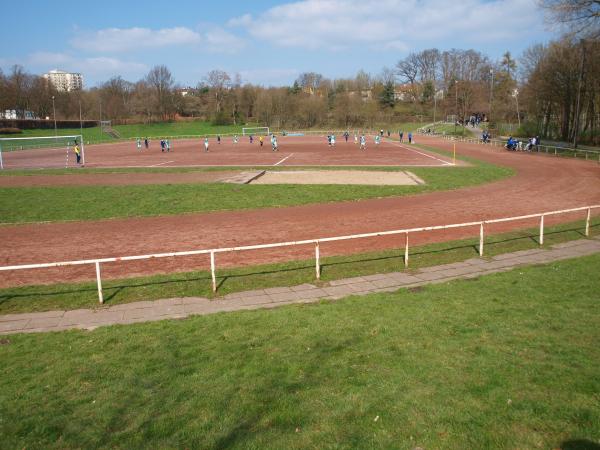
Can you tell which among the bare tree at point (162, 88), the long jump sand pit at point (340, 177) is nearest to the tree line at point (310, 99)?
the bare tree at point (162, 88)

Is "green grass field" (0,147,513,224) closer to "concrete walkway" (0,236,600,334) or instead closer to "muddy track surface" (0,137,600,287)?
"muddy track surface" (0,137,600,287)

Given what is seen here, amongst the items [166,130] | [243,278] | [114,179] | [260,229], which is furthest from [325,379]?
[166,130]

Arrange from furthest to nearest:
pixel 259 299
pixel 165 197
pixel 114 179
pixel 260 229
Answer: pixel 114 179, pixel 165 197, pixel 260 229, pixel 259 299

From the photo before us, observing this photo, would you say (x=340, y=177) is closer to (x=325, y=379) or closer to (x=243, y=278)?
(x=243, y=278)

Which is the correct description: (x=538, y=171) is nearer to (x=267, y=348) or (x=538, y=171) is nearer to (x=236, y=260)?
(x=236, y=260)

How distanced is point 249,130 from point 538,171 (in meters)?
78.7

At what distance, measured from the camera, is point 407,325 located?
7578 millimetres

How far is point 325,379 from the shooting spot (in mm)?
5816

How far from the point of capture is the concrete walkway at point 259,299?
28.4 feet

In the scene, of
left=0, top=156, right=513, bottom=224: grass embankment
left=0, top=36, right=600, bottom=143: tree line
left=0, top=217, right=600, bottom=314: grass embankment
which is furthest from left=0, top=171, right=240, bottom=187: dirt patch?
left=0, top=36, right=600, bottom=143: tree line

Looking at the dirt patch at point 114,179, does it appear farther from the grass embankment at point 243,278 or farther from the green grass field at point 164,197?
the grass embankment at point 243,278

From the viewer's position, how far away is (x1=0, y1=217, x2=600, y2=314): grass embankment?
1000 centimetres

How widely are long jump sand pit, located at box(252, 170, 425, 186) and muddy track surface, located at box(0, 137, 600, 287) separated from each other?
154 inches

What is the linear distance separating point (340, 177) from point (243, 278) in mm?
19329
